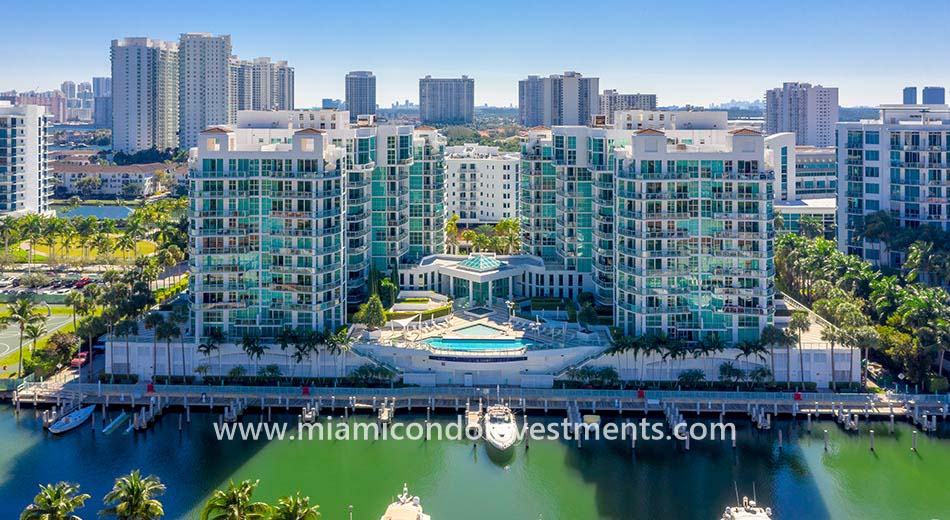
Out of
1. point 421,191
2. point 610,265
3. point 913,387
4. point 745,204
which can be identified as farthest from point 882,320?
point 421,191

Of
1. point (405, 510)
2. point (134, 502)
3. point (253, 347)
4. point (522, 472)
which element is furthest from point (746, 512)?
point (253, 347)

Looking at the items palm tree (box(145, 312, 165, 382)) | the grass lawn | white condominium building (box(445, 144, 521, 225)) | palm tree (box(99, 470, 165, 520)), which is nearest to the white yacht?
palm tree (box(99, 470, 165, 520))

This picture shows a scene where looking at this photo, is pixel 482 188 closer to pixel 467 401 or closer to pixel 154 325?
pixel 154 325

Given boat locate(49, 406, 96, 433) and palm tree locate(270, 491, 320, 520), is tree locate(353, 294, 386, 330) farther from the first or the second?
palm tree locate(270, 491, 320, 520)

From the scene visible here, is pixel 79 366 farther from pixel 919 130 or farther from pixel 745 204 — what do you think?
pixel 919 130

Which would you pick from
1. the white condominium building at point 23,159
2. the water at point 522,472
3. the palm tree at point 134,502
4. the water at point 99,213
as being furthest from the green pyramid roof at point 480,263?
the water at point 99,213
